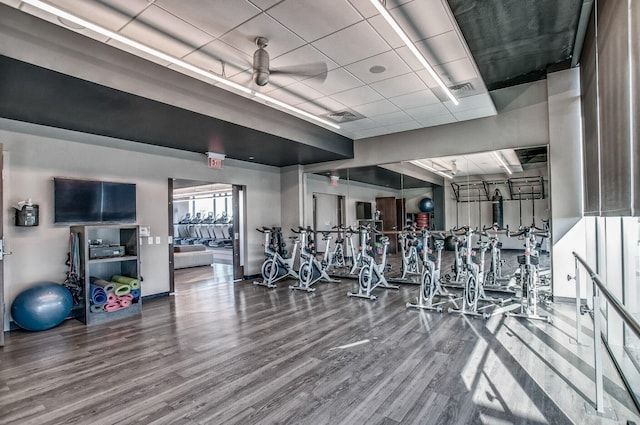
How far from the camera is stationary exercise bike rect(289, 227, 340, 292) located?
21.6ft

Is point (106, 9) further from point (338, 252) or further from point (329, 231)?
point (338, 252)

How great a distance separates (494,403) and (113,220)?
5.64 meters

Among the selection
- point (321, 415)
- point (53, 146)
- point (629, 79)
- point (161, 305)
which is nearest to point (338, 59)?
point (629, 79)

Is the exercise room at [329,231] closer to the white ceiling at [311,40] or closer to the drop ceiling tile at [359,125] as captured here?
the white ceiling at [311,40]

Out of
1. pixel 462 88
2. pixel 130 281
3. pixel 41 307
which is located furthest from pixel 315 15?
pixel 41 307

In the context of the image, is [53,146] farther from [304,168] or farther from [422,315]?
[422,315]

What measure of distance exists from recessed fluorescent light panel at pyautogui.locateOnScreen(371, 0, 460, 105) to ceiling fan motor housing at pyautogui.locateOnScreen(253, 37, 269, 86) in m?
1.30

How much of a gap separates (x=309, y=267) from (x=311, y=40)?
4.23 meters

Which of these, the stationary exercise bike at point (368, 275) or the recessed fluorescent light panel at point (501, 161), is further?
the recessed fluorescent light panel at point (501, 161)

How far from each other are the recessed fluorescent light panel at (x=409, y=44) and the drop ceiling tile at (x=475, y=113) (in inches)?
32.7

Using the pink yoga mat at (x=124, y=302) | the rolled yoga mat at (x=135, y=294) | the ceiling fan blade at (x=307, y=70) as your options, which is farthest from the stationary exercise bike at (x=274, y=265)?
the ceiling fan blade at (x=307, y=70)

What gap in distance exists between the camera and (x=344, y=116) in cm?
599

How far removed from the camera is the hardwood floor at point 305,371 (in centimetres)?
239

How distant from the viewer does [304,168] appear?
Answer: 844 cm
